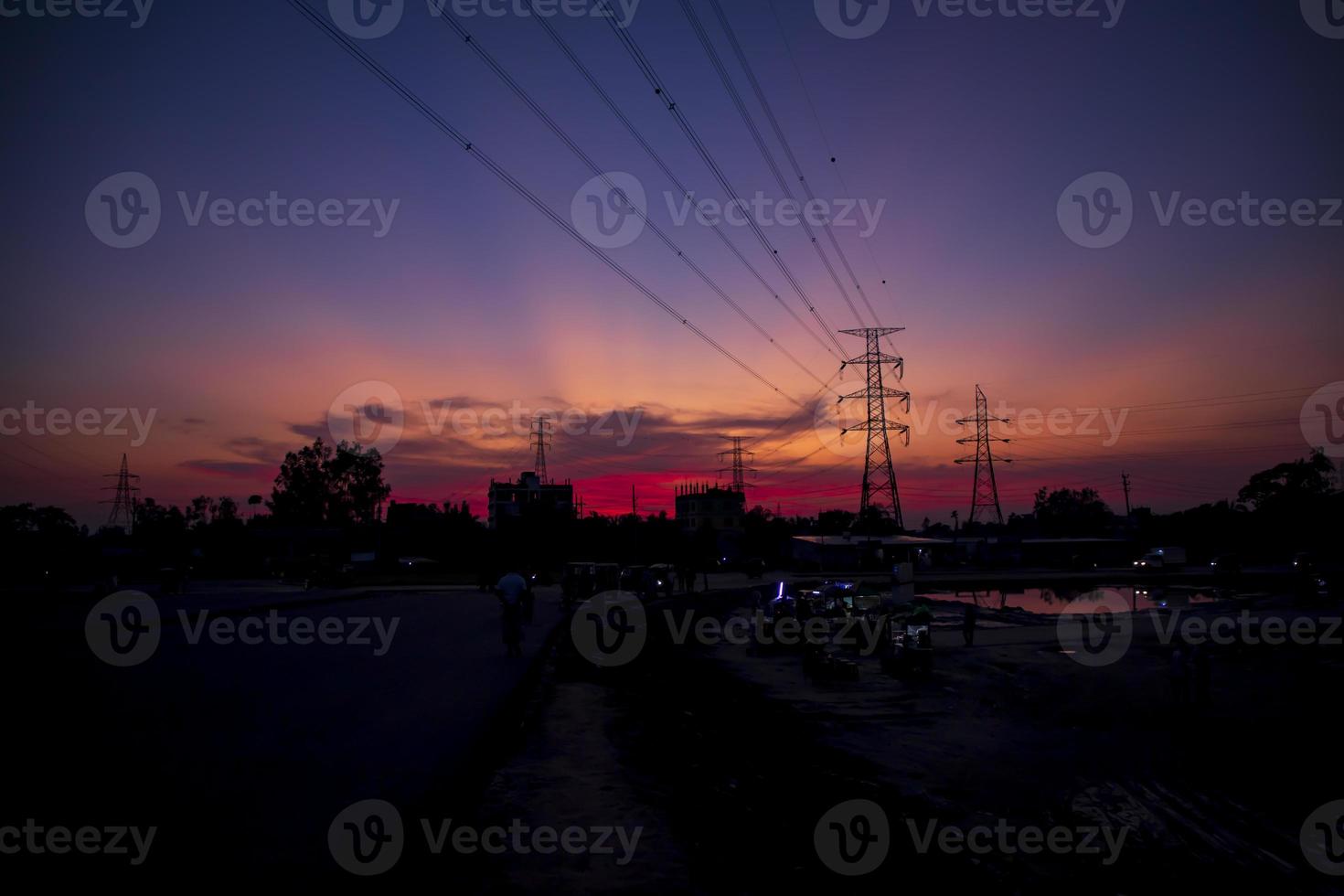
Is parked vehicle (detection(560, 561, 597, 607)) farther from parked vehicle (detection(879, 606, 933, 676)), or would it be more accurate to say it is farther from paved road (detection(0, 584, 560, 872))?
parked vehicle (detection(879, 606, 933, 676))

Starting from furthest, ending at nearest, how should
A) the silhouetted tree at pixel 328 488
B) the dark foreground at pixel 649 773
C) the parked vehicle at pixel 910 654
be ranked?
the silhouetted tree at pixel 328 488 → the parked vehicle at pixel 910 654 → the dark foreground at pixel 649 773

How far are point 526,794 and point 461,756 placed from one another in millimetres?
1133

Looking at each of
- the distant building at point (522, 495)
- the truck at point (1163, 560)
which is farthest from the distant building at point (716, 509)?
the truck at point (1163, 560)

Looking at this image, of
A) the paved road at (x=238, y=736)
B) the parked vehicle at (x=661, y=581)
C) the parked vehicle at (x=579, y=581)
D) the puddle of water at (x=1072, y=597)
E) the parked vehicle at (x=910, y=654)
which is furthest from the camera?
the parked vehicle at (x=661, y=581)

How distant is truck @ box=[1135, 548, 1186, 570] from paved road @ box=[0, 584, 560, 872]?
7089 cm

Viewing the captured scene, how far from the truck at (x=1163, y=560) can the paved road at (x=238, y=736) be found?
233 ft

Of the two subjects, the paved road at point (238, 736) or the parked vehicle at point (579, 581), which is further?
the parked vehicle at point (579, 581)

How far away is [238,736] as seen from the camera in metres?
10.4

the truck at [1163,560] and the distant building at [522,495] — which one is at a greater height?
the distant building at [522,495]

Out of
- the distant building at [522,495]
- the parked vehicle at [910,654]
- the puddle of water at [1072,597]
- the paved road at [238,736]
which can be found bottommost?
the puddle of water at [1072,597]

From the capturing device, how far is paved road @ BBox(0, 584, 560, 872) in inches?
282

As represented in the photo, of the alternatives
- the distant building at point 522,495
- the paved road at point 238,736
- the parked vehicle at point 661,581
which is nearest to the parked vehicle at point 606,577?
the parked vehicle at point 661,581

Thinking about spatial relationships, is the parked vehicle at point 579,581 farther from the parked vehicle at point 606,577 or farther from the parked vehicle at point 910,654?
the parked vehicle at point 910,654

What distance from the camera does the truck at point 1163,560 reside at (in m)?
70.8
